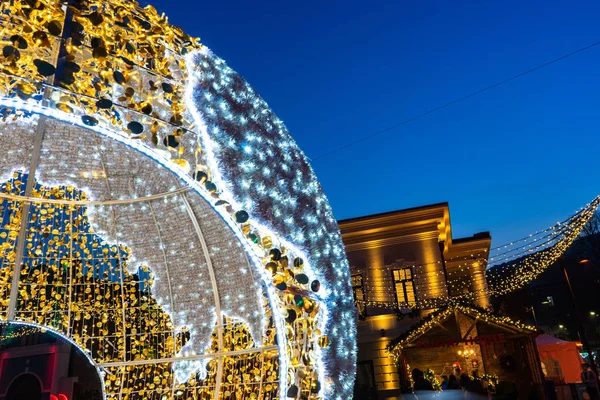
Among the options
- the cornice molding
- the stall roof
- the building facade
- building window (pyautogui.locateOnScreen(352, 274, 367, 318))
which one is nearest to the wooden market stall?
the stall roof

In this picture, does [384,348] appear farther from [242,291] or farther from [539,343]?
[242,291]

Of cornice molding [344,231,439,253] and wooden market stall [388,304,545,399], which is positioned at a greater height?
cornice molding [344,231,439,253]

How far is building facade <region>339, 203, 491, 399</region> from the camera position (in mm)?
15766

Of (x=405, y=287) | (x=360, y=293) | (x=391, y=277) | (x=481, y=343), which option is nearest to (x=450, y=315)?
(x=481, y=343)

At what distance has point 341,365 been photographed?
121 inches

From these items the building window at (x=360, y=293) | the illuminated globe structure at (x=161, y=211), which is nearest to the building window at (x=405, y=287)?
the building window at (x=360, y=293)

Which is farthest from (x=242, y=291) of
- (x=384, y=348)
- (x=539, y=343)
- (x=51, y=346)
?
(x=51, y=346)

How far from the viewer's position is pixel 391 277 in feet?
53.9

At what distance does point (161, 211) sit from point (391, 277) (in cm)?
1259

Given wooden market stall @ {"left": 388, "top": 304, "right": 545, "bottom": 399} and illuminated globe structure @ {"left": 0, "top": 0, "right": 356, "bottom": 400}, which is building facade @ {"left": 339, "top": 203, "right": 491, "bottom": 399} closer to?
wooden market stall @ {"left": 388, "top": 304, "right": 545, "bottom": 399}

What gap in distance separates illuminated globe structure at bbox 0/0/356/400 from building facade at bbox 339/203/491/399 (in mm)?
11042

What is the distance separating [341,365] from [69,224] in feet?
11.8

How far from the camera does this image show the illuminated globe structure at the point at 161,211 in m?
2.41

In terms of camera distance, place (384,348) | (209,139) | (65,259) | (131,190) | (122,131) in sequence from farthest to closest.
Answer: (384,348)
(65,259)
(131,190)
(209,139)
(122,131)
